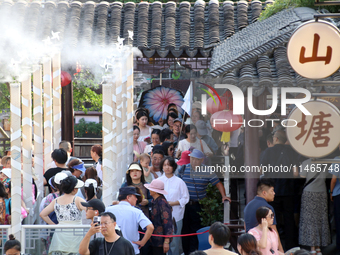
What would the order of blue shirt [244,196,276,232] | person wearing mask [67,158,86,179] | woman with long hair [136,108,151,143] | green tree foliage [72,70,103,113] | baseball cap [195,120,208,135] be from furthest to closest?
green tree foliage [72,70,103,113], woman with long hair [136,108,151,143], person wearing mask [67,158,86,179], baseball cap [195,120,208,135], blue shirt [244,196,276,232]

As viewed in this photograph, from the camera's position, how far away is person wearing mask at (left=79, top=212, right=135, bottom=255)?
15.8 ft

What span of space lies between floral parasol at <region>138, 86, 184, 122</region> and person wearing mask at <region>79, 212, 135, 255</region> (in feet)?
20.8

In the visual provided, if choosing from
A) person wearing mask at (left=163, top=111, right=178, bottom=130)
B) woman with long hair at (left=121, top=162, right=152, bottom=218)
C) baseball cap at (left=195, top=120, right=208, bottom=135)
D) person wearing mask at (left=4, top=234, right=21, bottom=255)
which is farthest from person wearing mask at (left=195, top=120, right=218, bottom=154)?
person wearing mask at (left=4, top=234, right=21, bottom=255)

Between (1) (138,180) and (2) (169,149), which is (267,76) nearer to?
(1) (138,180)

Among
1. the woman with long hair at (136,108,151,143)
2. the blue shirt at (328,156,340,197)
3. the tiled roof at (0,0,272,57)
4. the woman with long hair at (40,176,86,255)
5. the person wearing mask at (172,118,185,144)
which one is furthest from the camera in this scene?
the tiled roof at (0,0,272,57)

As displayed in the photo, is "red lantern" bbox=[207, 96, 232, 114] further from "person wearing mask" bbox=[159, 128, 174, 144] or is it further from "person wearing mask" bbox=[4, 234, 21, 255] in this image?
"person wearing mask" bbox=[4, 234, 21, 255]

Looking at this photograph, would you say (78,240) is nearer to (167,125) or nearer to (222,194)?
(222,194)

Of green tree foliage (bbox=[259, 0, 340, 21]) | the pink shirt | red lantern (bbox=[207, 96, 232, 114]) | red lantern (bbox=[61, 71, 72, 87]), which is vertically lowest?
the pink shirt

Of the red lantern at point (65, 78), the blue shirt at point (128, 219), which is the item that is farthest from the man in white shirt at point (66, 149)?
the red lantern at point (65, 78)

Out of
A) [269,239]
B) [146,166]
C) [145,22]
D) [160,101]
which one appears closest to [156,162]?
[146,166]

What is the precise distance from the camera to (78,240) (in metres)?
5.70

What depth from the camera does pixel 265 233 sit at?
5.33 meters

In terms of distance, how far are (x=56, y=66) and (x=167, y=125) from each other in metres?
3.20

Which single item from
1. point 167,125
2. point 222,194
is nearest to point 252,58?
point 222,194
